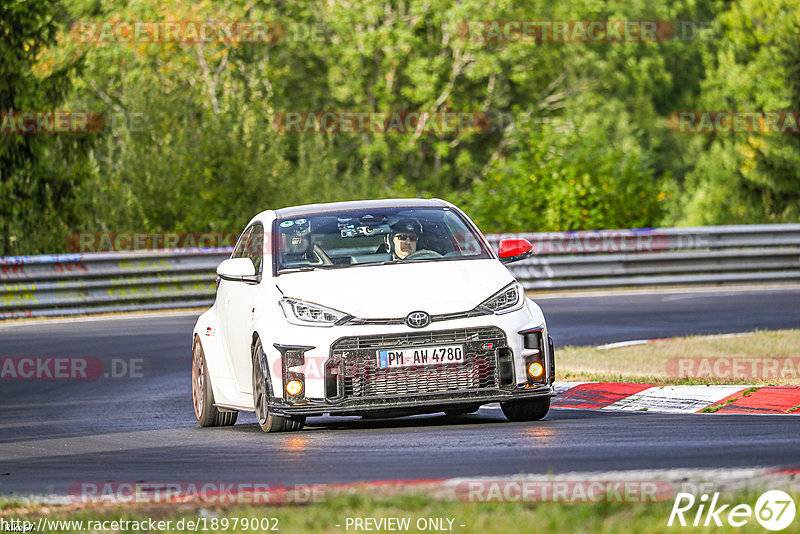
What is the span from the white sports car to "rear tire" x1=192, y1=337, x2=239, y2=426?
72cm

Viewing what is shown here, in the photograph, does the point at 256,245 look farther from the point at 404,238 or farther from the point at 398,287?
the point at 398,287

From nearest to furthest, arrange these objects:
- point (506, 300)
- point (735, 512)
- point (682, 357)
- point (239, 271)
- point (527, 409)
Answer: point (735, 512), point (506, 300), point (527, 409), point (239, 271), point (682, 357)

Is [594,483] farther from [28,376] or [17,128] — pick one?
[17,128]

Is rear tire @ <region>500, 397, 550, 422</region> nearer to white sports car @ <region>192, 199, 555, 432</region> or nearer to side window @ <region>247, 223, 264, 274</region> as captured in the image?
white sports car @ <region>192, 199, 555, 432</region>

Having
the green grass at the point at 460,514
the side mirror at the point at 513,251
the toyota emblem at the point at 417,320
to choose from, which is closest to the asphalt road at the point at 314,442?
the toyota emblem at the point at 417,320

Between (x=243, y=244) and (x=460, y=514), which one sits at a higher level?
(x=460, y=514)

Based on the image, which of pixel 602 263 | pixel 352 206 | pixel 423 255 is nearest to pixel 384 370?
pixel 423 255

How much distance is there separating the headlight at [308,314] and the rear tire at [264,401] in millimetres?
331

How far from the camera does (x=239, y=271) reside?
10.5 m

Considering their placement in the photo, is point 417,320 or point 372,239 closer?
point 417,320

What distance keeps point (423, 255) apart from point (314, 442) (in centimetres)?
176

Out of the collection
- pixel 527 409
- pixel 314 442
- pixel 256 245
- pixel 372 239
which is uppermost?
pixel 372 239

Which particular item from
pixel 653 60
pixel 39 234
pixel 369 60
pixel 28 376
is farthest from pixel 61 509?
pixel 653 60

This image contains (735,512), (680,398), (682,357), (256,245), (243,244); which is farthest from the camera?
(682,357)
